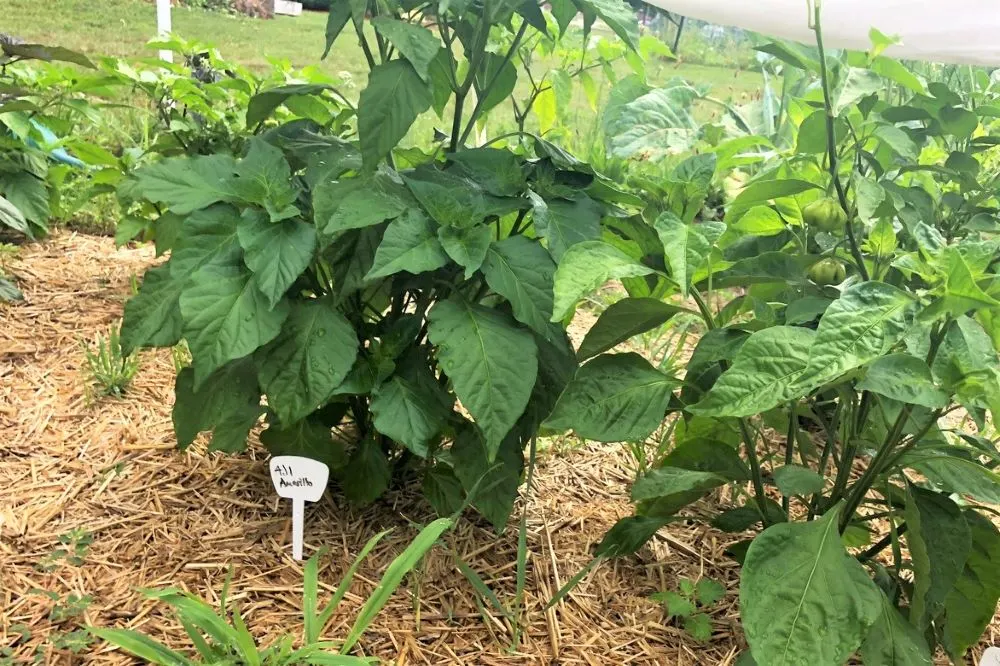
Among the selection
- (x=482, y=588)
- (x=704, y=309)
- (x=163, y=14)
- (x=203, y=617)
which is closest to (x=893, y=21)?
(x=704, y=309)

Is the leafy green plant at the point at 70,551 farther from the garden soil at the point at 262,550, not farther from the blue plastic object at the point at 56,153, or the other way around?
the blue plastic object at the point at 56,153

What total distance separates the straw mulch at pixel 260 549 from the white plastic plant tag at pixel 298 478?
12 centimetres

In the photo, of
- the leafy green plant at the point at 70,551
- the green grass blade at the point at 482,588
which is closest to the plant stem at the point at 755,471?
the green grass blade at the point at 482,588

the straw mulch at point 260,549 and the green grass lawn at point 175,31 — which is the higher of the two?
the green grass lawn at point 175,31

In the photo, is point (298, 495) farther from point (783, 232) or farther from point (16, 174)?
point (16, 174)

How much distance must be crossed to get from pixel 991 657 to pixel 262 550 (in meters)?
0.95

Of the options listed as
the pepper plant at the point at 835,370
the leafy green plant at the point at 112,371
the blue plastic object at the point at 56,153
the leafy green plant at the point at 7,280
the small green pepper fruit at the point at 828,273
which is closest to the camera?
the pepper plant at the point at 835,370

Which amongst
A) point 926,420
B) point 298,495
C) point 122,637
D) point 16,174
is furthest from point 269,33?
point 926,420

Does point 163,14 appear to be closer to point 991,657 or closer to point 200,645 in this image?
point 200,645

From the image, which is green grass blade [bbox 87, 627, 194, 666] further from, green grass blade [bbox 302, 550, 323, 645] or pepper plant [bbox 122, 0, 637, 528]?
pepper plant [bbox 122, 0, 637, 528]

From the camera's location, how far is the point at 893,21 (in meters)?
1.21

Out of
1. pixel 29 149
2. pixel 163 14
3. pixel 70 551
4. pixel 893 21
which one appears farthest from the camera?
pixel 163 14

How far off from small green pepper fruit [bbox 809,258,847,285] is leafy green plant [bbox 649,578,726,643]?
463mm

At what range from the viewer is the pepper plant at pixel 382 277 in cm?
89
